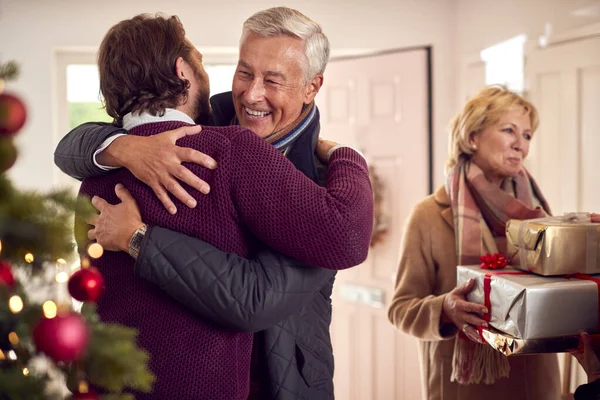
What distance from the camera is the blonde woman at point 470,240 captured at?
6.88ft

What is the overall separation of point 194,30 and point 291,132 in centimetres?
251

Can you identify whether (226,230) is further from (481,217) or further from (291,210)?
(481,217)

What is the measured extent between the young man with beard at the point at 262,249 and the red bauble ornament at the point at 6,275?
17.4 inches

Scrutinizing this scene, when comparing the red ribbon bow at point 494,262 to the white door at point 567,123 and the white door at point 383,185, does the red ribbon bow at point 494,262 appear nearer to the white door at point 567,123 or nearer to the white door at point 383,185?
the white door at point 567,123

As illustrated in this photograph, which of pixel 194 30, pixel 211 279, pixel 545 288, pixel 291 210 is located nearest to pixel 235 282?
pixel 211 279

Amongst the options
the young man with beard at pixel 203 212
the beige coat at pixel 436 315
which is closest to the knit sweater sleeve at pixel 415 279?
the beige coat at pixel 436 315

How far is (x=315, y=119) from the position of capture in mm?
1573

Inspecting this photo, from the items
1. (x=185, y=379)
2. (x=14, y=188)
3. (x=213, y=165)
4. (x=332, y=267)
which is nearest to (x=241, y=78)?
(x=213, y=165)

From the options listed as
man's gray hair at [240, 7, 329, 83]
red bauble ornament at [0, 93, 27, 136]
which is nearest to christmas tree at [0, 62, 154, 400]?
red bauble ornament at [0, 93, 27, 136]

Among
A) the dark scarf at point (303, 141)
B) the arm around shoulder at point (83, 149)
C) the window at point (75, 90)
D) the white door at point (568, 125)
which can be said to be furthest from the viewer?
the window at point (75, 90)

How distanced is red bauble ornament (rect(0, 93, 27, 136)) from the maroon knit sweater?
0.50m

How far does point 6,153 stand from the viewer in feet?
2.37

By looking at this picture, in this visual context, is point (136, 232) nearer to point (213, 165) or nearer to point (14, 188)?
point (213, 165)

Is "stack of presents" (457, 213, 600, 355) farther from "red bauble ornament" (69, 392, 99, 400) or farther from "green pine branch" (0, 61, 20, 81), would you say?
"green pine branch" (0, 61, 20, 81)
